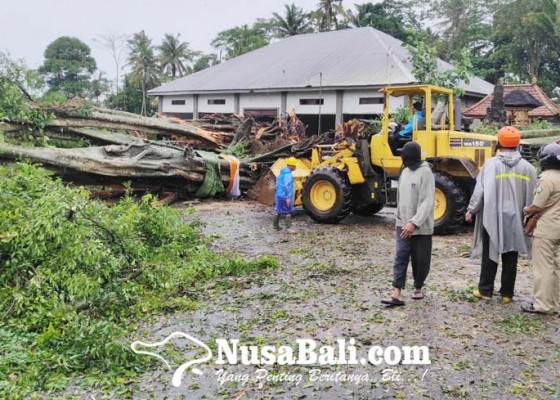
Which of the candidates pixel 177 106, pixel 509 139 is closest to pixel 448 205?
pixel 509 139

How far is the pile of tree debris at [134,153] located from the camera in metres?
11.3

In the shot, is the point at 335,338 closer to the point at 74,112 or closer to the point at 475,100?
the point at 74,112

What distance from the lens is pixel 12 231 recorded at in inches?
220

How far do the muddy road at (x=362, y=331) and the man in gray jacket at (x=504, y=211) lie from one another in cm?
34

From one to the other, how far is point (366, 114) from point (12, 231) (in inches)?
789

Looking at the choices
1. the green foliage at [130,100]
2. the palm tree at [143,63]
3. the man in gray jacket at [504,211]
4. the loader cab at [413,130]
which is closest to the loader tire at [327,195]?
the loader cab at [413,130]

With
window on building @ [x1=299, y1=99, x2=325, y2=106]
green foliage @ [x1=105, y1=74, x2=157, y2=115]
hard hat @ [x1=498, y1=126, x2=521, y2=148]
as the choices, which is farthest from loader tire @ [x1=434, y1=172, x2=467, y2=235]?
green foliage @ [x1=105, y1=74, x2=157, y2=115]

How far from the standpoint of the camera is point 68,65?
62281 millimetres

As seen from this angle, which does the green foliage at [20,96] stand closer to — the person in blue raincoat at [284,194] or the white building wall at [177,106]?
the person in blue raincoat at [284,194]

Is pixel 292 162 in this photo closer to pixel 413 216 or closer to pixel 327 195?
pixel 327 195

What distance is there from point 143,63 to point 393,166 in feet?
151

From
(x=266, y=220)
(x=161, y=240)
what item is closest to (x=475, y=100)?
(x=266, y=220)

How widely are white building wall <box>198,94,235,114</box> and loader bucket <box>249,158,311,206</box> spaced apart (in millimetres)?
15098

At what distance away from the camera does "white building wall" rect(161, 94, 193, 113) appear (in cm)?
3111
